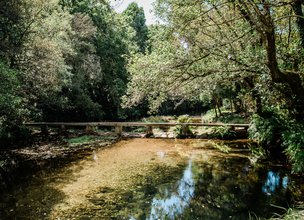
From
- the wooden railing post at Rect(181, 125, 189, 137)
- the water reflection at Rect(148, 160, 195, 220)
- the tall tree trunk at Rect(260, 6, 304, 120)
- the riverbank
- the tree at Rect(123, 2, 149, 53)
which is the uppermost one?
the tree at Rect(123, 2, 149, 53)

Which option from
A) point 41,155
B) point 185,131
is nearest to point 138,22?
point 185,131

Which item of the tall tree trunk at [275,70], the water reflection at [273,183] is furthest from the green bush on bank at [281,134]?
the tall tree trunk at [275,70]

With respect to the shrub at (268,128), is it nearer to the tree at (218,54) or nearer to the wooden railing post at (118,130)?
the tree at (218,54)

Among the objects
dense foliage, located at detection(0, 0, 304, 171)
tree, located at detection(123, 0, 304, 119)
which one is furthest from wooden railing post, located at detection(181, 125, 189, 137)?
tree, located at detection(123, 0, 304, 119)

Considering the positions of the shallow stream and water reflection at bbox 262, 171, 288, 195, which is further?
water reflection at bbox 262, 171, 288, 195

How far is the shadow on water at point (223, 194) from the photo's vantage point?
273 inches

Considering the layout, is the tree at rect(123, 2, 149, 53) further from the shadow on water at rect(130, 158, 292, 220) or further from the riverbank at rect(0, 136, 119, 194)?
the shadow on water at rect(130, 158, 292, 220)

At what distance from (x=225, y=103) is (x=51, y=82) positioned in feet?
63.6

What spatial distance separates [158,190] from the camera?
A: 28.3 ft

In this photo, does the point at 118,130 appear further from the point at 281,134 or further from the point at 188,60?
the point at 281,134

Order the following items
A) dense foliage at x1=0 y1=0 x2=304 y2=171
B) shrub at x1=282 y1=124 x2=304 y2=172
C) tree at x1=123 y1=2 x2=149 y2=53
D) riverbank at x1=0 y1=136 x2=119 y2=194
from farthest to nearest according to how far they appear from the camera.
Result: tree at x1=123 y1=2 x2=149 y2=53, riverbank at x1=0 y1=136 x2=119 y2=194, dense foliage at x1=0 y1=0 x2=304 y2=171, shrub at x1=282 y1=124 x2=304 y2=172

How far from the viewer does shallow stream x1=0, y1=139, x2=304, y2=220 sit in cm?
708

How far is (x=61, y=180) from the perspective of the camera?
9.97m

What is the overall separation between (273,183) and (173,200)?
125 inches
